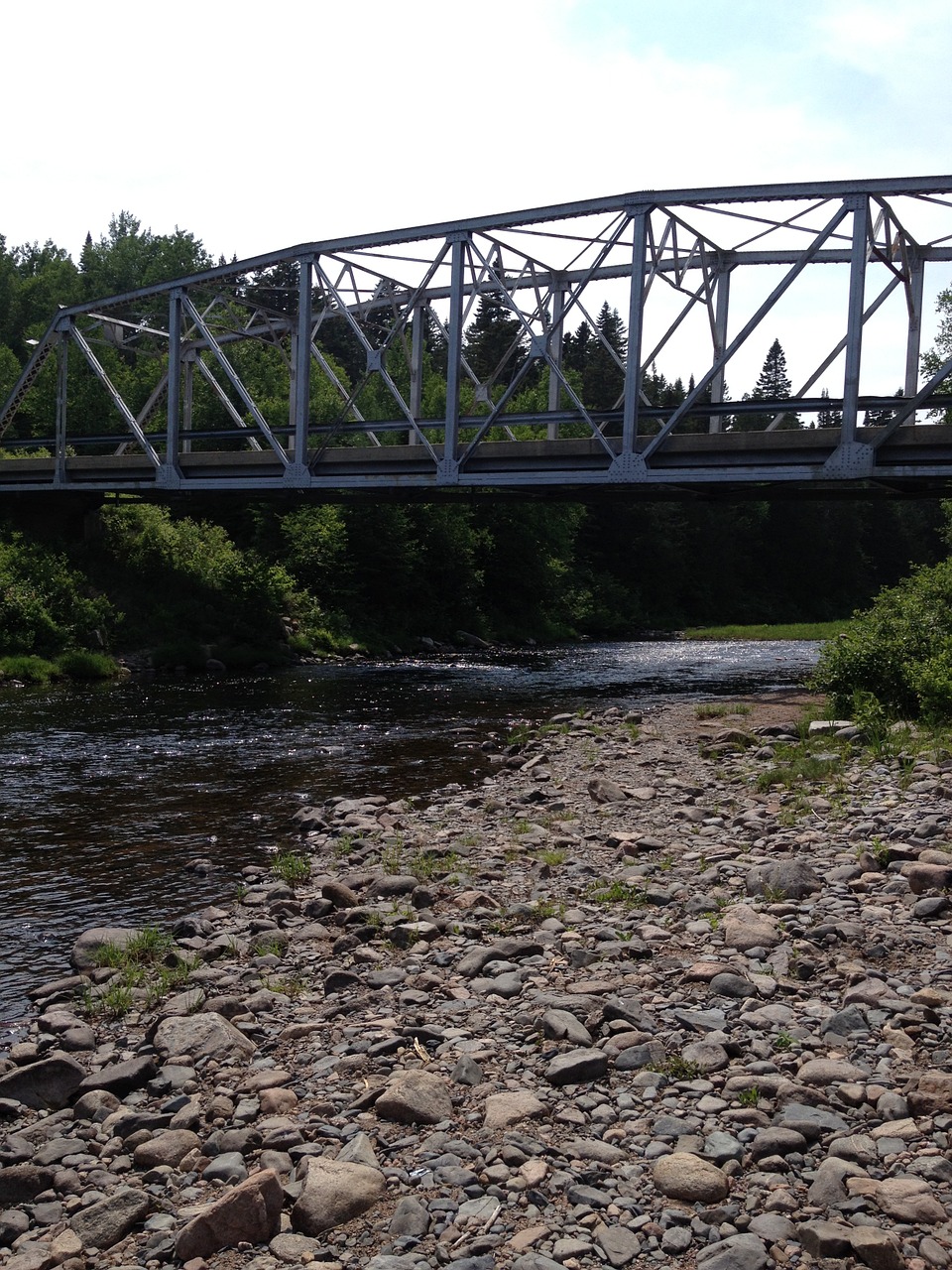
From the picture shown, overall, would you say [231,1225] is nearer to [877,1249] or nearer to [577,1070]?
[577,1070]

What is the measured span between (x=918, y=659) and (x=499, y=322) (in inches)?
3406

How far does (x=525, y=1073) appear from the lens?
7.16m

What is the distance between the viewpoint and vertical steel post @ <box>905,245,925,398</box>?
32.3 metres

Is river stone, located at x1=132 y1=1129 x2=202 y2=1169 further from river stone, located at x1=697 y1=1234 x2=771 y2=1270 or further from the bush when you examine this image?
the bush

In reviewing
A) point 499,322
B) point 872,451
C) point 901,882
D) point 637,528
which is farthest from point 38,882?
point 499,322

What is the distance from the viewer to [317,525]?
52.4 meters

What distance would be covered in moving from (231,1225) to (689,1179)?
7.63ft

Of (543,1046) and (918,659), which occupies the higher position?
(918,659)

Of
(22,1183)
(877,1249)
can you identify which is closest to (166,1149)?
(22,1183)

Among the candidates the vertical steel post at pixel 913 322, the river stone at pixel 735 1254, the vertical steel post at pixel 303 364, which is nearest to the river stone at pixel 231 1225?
the river stone at pixel 735 1254

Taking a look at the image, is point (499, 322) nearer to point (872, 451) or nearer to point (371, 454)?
point (371, 454)

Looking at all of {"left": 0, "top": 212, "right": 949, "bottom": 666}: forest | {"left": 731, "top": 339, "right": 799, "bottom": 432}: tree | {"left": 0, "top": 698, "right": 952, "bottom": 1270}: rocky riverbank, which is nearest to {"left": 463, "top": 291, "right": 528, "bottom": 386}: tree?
{"left": 0, "top": 212, "right": 949, "bottom": 666}: forest

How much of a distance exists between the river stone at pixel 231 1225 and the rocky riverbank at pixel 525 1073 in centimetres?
1

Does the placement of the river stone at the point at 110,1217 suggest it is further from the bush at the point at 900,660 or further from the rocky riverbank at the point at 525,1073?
the bush at the point at 900,660
